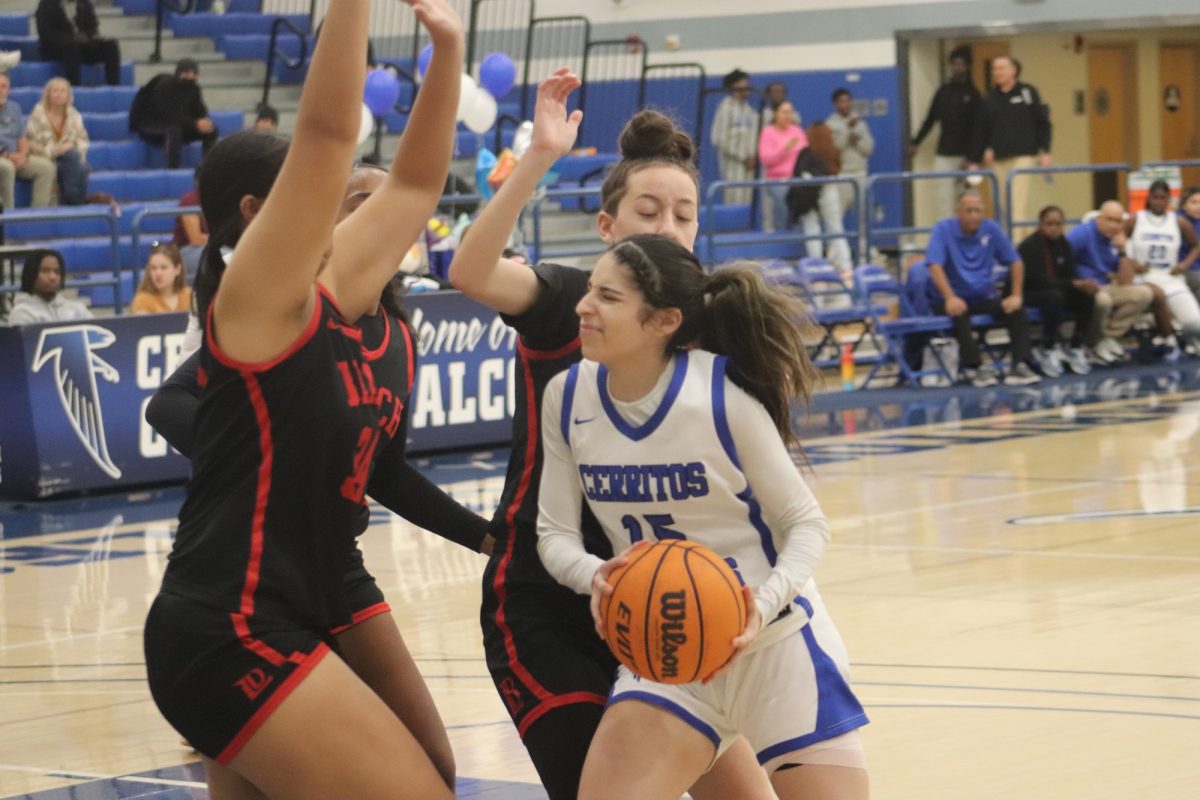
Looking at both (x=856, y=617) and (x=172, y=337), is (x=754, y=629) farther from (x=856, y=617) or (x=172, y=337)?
(x=172, y=337)

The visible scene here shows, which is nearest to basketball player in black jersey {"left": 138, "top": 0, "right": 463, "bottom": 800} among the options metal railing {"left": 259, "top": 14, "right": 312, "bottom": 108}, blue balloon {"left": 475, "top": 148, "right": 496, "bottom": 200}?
blue balloon {"left": 475, "top": 148, "right": 496, "bottom": 200}

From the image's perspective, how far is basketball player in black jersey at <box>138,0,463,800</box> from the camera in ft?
10.1

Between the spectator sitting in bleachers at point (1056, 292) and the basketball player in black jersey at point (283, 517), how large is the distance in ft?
47.8

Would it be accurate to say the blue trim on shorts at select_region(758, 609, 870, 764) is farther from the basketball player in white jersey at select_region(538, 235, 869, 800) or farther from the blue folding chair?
the blue folding chair

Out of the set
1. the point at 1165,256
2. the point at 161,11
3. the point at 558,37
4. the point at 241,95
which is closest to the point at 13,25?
the point at 161,11

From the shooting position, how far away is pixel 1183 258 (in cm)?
1891

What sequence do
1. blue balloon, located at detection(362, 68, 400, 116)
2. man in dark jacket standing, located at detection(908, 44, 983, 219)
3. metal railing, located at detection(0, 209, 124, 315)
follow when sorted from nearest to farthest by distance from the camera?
1. metal railing, located at detection(0, 209, 124, 315)
2. blue balloon, located at detection(362, 68, 400, 116)
3. man in dark jacket standing, located at detection(908, 44, 983, 219)

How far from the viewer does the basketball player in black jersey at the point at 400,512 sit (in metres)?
3.72

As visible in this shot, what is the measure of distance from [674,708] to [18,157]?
46.0 feet

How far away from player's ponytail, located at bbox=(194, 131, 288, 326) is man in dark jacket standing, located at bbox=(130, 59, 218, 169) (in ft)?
49.8

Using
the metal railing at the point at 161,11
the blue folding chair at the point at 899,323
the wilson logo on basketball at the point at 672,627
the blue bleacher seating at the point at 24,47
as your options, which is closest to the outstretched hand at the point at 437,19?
the wilson logo on basketball at the point at 672,627

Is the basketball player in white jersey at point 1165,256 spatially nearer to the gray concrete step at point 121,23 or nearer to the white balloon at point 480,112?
the white balloon at point 480,112

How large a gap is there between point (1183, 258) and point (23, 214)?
1098cm

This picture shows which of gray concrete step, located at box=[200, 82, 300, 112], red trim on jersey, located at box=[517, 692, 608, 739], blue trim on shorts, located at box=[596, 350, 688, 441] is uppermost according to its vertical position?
gray concrete step, located at box=[200, 82, 300, 112]
